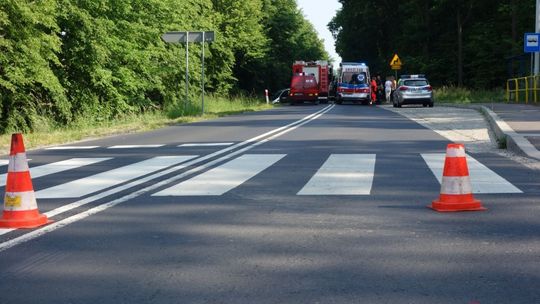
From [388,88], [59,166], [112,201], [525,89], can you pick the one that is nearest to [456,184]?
[112,201]

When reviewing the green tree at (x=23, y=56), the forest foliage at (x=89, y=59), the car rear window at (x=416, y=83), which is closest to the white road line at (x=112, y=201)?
the green tree at (x=23, y=56)

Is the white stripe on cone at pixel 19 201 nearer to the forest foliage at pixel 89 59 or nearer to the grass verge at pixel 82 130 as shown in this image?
the grass verge at pixel 82 130

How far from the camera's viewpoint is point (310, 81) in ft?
161

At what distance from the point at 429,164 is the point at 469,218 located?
13.3 feet

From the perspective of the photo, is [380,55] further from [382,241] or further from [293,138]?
[382,241]

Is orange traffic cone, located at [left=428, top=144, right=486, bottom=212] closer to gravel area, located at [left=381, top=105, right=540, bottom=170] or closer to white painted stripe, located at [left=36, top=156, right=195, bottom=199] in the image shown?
gravel area, located at [left=381, top=105, right=540, bottom=170]

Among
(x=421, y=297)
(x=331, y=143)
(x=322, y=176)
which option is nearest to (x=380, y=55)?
(x=331, y=143)

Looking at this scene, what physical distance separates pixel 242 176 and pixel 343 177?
4.28ft

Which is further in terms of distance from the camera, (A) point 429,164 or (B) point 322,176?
(A) point 429,164

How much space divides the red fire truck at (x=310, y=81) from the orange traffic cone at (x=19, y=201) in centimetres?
4292

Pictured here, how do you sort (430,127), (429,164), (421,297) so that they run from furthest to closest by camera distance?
1. (430,127)
2. (429,164)
3. (421,297)

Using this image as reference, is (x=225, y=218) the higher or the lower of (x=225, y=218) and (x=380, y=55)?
Result: the lower

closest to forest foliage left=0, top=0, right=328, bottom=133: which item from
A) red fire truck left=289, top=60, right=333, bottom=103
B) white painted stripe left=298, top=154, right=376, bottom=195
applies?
red fire truck left=289, top=60, right=333, bottom=103

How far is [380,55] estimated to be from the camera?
72062 millimetres
